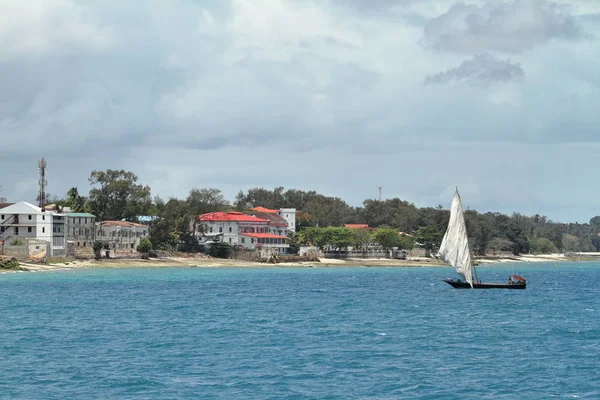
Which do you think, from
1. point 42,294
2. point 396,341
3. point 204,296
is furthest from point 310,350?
point 42,294

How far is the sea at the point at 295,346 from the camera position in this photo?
136ft

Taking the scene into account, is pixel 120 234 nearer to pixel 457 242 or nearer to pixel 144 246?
pixel 144 246

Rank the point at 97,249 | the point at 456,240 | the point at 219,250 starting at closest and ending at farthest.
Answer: the point at 456,240 → the point at 97,249 → the point at 219,250

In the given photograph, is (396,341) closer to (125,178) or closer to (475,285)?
(475,285)

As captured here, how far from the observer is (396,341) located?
5684cm

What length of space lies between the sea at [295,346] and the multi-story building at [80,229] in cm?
7260

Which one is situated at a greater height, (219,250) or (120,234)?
(120,234)

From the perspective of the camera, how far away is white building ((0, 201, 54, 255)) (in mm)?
158125

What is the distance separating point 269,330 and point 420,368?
58.4 ft

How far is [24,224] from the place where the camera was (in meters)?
158

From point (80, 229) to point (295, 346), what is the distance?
12521 centimetres

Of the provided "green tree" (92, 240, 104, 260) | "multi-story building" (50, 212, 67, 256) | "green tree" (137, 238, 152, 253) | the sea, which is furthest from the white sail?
"green tree" (137, 238, 152, 253)

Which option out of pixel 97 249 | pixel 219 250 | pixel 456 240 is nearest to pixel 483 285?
pixel 456 240

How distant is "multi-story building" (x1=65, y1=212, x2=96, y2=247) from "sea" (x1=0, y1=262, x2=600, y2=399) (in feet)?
238
